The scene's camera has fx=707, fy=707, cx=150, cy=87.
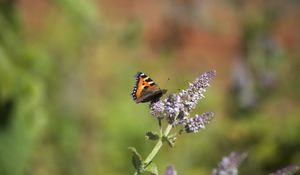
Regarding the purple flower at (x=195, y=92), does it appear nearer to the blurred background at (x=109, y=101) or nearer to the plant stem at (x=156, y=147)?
the plant stem at (x=156, y=147)

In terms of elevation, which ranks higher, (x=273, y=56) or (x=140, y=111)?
(x=140, y=111)

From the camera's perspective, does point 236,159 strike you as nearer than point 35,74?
Yes

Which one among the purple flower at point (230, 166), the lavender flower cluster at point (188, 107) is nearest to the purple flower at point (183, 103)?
the lavender flower cluster at point (188, 107)

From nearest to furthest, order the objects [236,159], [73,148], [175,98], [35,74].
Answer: [236,159], [175,98], [35,74], [73,148]

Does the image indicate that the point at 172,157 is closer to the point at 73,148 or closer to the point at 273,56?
the point at 73,148

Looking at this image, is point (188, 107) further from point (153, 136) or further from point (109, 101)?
point (109, 101)

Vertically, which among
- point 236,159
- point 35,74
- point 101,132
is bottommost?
point 236,159

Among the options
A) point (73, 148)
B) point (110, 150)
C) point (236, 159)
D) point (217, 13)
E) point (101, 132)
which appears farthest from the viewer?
point (217, 13)

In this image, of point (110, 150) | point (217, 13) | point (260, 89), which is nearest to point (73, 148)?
point (110, 150)
